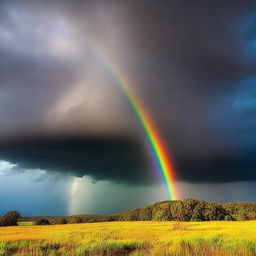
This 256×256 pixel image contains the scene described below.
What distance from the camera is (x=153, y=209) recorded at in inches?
5330

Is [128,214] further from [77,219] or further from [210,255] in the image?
[210,255]

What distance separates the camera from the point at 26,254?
49.4 feet

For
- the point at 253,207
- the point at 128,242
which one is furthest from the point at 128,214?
the point at 128,242

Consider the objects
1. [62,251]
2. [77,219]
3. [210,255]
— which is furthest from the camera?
[77,219]

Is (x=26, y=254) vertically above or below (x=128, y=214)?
Answer: below

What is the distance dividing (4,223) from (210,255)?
273 ft

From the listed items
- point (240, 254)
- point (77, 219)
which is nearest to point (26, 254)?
point (240, 254)

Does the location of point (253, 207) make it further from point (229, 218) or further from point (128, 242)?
point (128, 242)

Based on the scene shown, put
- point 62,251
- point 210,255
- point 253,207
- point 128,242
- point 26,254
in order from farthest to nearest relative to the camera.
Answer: point 253,207 < point 128,242 < point 62,251 < point 26,254 < point 210,255

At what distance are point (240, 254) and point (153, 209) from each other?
12632 cm

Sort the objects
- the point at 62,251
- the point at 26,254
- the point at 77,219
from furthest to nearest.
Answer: the point at 77,219 → the point at 62,251 → the point at 26,254

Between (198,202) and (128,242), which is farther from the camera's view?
Answer: (198,202)

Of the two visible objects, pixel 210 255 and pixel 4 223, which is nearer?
pixel 210 255

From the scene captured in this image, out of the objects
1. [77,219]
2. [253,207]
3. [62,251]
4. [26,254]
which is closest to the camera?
[26,254]
